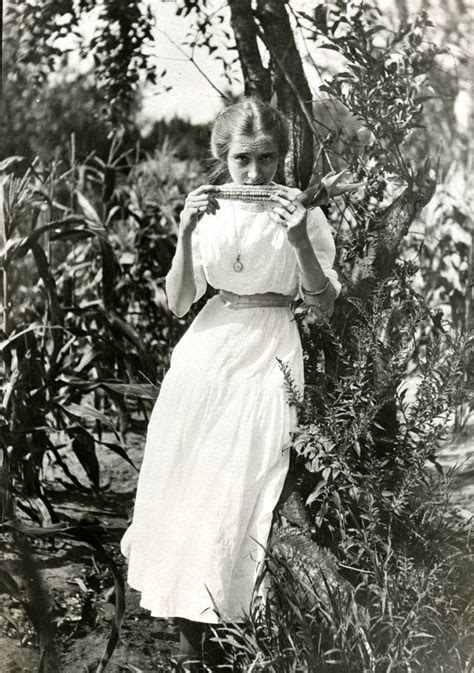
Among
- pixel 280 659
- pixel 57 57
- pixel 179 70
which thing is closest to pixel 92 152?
pixel 57 57

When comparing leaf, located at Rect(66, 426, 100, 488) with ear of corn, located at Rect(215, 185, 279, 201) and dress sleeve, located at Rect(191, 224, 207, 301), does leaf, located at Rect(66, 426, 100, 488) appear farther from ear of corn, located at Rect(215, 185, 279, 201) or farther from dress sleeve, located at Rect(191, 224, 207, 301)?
ear of corn, located at Rect(215, 185, 279, 201)

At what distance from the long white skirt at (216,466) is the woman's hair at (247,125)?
46 centimetres

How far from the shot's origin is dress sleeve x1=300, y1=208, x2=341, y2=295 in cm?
230

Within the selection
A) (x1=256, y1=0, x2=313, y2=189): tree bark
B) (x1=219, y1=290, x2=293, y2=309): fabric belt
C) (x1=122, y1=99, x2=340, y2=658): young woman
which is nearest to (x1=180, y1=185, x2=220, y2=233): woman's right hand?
(x1=122, y1=99, x2=340, y2=658): young woman

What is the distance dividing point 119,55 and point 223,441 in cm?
221

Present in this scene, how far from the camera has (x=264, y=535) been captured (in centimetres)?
222

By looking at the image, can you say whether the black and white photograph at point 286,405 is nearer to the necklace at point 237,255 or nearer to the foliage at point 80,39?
the necklace at point 237,255

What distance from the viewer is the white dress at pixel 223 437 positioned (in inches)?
88.2

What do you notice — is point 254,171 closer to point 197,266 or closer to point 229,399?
point 197,266

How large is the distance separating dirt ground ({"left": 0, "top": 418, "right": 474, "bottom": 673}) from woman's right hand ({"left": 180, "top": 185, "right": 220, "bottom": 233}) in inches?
40.1

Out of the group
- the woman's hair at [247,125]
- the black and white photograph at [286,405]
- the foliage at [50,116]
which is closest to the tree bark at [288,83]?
the black and white photograph at [286,405]

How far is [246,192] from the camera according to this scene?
226 cm

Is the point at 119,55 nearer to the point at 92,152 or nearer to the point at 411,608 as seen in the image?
the point at 92,152

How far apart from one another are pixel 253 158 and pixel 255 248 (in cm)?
25
